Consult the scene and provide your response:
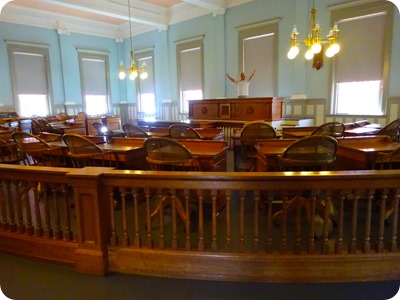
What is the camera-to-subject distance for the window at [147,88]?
10.7 metres

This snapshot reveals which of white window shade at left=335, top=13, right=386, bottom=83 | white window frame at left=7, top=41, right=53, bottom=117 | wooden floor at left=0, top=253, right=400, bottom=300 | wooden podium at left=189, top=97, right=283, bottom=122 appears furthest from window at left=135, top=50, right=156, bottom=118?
wooden floor at left=0, top=253, right=400, bottom=300

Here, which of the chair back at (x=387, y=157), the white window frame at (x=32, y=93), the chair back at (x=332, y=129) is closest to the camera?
the chair back at (x=387, y=157)

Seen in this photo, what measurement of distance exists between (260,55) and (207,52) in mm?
1891

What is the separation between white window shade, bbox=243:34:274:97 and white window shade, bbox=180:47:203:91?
173cm

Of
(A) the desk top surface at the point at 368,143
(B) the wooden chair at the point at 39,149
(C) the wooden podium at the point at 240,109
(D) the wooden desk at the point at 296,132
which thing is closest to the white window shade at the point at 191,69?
(C) the wooden podium at the point at 240,109

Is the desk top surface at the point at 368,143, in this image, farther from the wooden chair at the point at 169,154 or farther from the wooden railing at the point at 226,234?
the wooden chair at the point at 169,154

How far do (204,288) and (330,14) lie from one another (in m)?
6.99

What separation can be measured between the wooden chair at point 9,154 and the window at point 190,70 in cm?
560

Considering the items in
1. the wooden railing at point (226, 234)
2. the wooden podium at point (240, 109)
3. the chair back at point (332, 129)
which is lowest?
the wooden railing at point (226, 234)

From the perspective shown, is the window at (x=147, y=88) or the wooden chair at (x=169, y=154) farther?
the window at (x=147, y=88)

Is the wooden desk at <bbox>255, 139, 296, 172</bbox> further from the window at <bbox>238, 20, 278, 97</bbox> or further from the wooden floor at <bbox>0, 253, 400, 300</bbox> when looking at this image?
the window at <bbox>238, 20, 278, 97</bbox>

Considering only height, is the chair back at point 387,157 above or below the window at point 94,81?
below

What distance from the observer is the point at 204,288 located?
187 centimetres

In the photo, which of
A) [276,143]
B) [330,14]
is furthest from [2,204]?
[330,14]
